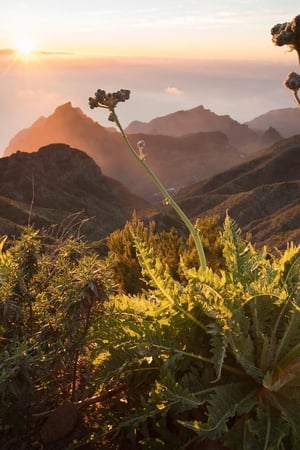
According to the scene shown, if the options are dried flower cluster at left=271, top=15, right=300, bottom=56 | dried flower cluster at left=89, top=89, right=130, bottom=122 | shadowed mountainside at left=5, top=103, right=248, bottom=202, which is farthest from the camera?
shadowed mountainside at left=5, top=103, right=248, bottom=202

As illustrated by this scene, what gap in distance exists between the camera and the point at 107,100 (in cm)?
417

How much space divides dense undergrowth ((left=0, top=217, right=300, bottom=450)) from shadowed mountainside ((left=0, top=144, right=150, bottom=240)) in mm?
60495

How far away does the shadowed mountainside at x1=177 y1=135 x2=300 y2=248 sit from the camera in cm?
5981

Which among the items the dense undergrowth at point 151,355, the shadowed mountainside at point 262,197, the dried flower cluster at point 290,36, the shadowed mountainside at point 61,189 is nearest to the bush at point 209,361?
the dense undergrowth at point 151,355

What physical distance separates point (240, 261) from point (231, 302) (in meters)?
0.61

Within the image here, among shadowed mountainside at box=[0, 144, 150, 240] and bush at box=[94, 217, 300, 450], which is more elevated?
shadowed mountainside at box=[0, 144, 150, 240]

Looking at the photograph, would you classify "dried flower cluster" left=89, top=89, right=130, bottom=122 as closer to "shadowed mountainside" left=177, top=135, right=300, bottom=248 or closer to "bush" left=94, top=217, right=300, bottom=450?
"bush" left=94, top=217, right=300, bottom=450

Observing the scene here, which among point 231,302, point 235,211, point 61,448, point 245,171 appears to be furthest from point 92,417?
point 245,171

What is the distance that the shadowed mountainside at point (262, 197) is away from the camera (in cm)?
5981

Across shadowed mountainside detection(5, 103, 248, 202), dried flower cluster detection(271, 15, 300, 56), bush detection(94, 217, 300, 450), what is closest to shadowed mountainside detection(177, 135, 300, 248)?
dried flower cluster detection(271, 15, 300, 56)

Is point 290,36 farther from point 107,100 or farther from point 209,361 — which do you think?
point 209,361

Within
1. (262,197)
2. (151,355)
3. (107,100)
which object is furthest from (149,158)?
(151,355)

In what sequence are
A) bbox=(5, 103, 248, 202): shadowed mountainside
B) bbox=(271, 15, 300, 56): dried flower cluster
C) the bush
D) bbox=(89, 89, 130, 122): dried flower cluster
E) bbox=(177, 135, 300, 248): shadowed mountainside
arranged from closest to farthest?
the bush
bbox=(271, 15, 300, 56): dried flower cluster
bbox=(89, 89, 130, 122): dried flower cluster
bbox=(177, 135, 300, 248): shadowed mountainside
bbox=(5, 103, 248, 202): shadowed mountainside

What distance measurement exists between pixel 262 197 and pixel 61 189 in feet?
112
